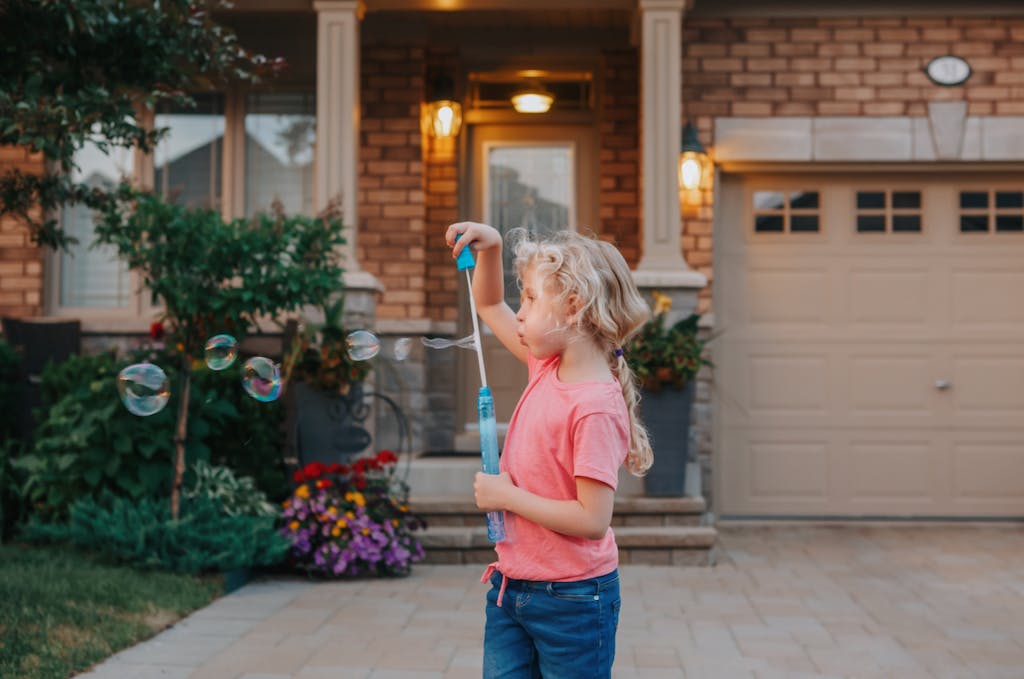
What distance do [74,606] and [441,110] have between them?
16.1 ft

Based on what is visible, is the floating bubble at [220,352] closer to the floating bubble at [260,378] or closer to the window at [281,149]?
the floating bubble at [260,378]

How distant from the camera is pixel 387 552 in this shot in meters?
6.17

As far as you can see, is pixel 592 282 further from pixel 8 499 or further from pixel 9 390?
pixel 9 390

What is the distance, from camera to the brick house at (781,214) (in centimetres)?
829

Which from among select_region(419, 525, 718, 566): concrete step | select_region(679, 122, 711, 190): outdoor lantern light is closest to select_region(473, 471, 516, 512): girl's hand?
select_region(419, 525, 718, 566): concrete step

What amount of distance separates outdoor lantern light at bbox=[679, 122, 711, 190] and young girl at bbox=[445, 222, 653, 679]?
5.86 m

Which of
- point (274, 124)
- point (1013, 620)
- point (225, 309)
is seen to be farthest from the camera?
point (274, 124)

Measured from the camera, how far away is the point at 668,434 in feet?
22.8

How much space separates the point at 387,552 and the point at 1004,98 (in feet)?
18.0

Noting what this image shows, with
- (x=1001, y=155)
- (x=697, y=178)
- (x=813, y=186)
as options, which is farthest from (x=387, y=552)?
(x=1001, y=155)

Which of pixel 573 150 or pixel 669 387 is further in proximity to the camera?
pixel 573 150

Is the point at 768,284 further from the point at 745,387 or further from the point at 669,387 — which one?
the point at 669,387

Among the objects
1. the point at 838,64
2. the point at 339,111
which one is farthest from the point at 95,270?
the point at 838,64

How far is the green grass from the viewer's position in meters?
4.25
